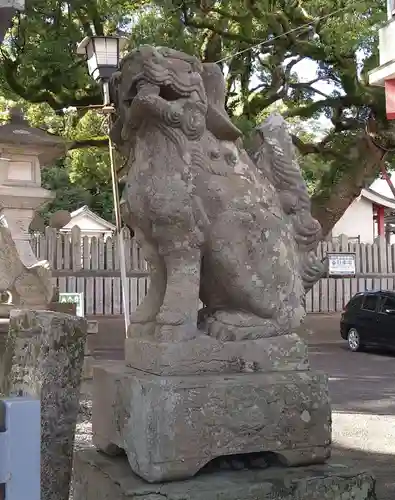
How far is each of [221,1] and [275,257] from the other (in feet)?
34.2

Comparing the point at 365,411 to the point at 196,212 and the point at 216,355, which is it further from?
the point at 196,212

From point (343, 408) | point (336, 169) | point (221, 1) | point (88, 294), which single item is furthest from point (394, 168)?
point (343, 408)

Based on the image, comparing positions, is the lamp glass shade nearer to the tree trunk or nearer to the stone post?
the stone post

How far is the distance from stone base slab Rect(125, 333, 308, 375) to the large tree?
26.5 ft

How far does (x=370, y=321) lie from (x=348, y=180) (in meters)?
2.87

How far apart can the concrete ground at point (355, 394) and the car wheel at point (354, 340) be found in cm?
20

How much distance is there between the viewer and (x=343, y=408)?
632 centimetres

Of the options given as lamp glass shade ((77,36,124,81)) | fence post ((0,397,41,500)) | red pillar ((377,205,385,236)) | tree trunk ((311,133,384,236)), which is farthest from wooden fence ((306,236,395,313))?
fence post ((0,397,41,500))

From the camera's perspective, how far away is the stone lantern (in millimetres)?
7188

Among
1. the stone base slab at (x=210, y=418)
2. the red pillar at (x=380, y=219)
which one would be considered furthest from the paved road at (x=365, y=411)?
the red pillar at (x=380, y=219)

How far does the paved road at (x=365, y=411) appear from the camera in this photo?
4277 mm

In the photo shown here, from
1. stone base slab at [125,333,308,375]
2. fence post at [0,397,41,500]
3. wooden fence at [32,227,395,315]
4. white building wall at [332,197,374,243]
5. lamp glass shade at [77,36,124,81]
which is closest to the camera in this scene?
fence post at [0,397,41,500]

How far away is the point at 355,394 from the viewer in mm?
7227

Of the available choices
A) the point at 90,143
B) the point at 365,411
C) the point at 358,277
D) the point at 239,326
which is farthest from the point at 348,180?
the point at 239,326
